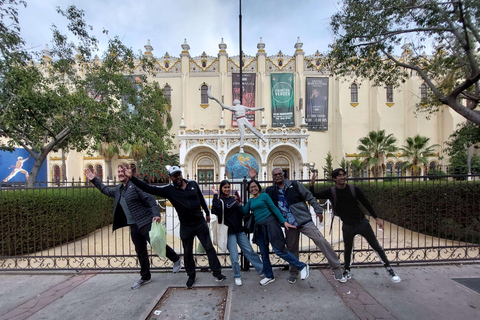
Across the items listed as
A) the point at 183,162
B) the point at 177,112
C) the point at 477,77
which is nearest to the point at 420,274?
the point at 477,77

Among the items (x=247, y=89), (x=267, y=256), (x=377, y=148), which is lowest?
(x=267, y=256)

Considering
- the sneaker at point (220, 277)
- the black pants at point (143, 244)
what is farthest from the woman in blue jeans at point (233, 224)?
the black pants at point (143, 244)

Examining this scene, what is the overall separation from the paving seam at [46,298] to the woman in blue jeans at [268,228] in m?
3.27

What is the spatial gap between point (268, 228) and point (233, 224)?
0.58 metres

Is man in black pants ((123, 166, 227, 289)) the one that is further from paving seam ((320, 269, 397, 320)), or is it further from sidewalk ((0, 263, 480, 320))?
paving seam ((320, 269, 397, 320))

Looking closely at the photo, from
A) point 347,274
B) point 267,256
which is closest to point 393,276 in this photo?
point 347,274

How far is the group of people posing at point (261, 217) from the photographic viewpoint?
138 inches

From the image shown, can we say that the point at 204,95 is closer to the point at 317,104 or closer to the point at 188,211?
the point at 317,104

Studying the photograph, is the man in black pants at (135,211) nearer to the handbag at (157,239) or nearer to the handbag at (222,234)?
the handbag at (157,239)

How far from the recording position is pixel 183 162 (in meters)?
19.8

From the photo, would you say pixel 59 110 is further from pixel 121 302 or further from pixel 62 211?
pixel 121 302

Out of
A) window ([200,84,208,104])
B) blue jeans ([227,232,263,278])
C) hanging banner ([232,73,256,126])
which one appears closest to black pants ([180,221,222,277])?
blue jeans ([227,232,263,278])

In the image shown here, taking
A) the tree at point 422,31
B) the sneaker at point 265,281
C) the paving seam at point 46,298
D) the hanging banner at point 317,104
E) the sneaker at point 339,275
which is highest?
the hanging banner at point 317,104

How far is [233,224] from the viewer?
3.66 metres
